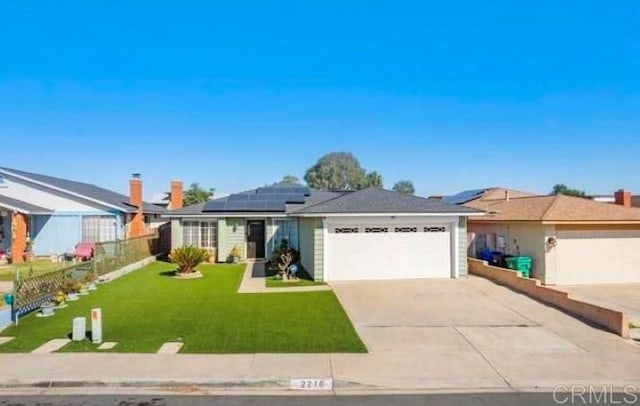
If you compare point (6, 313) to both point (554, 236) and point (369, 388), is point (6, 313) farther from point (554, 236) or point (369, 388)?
point (554, 236)

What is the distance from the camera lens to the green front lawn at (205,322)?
375 inches

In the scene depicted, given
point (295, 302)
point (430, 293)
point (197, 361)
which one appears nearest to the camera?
point (197, 361)

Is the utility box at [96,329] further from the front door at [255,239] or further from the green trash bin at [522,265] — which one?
the front door at [255,239]

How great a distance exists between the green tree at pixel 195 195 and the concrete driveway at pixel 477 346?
159 ft

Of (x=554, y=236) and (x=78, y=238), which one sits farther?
(x=78, y=238)

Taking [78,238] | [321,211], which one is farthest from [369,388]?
[78,238]

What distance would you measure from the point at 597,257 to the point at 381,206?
848 centimetres

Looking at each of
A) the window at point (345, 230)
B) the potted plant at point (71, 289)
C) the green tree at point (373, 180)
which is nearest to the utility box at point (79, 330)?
the potted plant at point (71, 289)

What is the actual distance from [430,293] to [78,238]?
20.3 metres

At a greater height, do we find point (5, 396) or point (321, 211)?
point (321, 211)

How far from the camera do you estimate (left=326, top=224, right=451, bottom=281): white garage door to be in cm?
1852

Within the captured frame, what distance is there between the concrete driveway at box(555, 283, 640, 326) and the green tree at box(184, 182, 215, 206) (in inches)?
1923

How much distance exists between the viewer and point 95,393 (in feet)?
23.7

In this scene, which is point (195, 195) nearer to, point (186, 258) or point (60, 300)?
point (186, 258)
